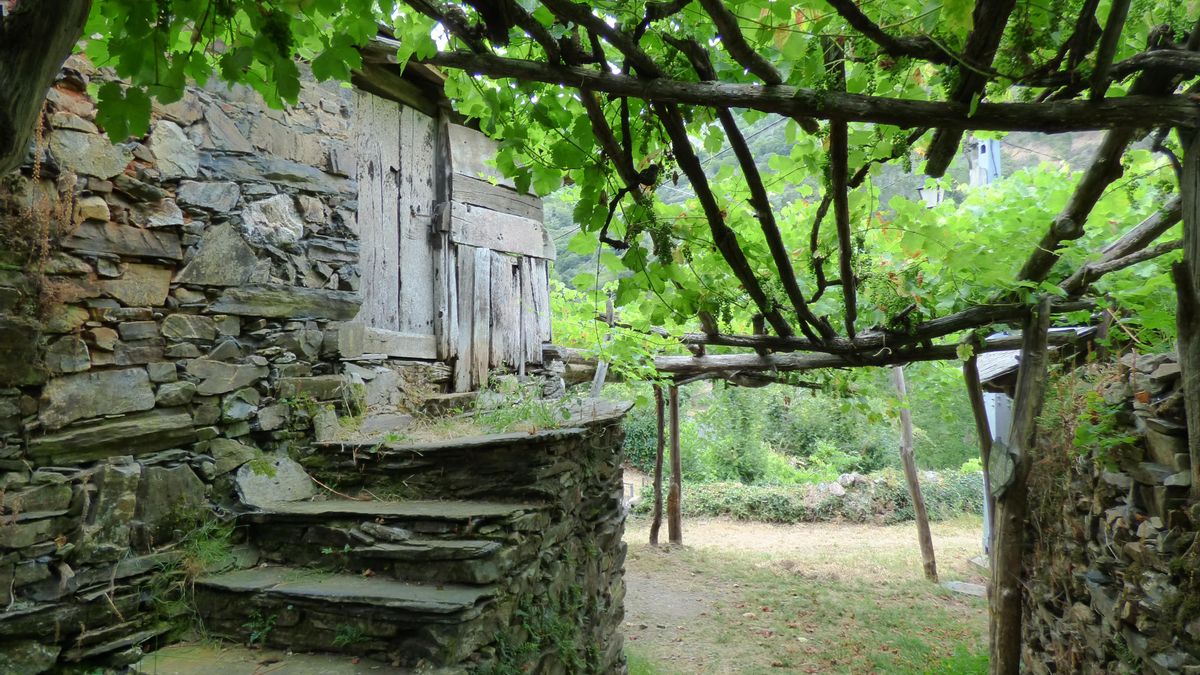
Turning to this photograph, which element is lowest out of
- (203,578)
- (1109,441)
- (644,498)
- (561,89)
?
(644,498)

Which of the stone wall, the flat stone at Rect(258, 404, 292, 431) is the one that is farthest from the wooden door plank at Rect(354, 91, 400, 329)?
the stone wall

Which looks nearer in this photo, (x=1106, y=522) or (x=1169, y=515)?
(x=1169, y=515)

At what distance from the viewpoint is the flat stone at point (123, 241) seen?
2830 mm

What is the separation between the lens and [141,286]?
3.04 meters

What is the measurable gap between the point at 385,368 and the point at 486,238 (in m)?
1.57

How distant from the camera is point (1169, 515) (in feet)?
8.75

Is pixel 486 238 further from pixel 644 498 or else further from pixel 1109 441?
pixel 644 498

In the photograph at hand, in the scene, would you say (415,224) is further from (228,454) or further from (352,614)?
(352,614)

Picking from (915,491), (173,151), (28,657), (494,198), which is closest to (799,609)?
(915,491)

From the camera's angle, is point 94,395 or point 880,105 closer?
point 880,105

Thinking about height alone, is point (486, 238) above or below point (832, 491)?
above

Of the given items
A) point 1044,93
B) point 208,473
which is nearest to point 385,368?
point 208,473

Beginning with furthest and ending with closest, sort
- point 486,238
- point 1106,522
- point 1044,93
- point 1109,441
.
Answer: point 486,238 → point 1106,522 → point 1109,441 → point 1044,93

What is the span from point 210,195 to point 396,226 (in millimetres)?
1776
